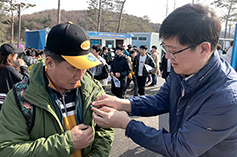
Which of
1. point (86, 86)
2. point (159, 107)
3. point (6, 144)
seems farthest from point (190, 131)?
point (6, 144)

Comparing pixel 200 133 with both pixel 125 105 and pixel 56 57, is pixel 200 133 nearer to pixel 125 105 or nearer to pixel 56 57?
pixel 125 105

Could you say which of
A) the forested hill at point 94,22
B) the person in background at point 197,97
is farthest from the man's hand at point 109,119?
the forested hill at point 94,22

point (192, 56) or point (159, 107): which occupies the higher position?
point (192, 56)

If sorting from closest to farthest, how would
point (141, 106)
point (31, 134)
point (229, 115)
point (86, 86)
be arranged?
point (229, 115)
point (31, 134)
point (86, 86)
point (141, 106)

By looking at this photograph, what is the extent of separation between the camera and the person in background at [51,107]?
1213 mm

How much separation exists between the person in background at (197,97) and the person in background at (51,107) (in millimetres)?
254

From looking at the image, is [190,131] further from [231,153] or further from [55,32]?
[55,32]

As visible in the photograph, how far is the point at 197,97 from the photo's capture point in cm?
133

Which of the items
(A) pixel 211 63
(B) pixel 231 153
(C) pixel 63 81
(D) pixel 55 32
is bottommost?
(B) pixel 231 153

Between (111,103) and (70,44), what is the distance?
737 millimetres

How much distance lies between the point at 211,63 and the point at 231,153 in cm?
68

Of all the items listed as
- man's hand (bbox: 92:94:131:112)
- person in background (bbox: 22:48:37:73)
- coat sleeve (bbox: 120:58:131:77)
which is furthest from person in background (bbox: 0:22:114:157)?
person in background (bbox: 22:48:37:73)

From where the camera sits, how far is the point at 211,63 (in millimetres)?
1331

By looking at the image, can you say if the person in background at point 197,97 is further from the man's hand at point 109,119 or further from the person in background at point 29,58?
the person in background at point 29,58
